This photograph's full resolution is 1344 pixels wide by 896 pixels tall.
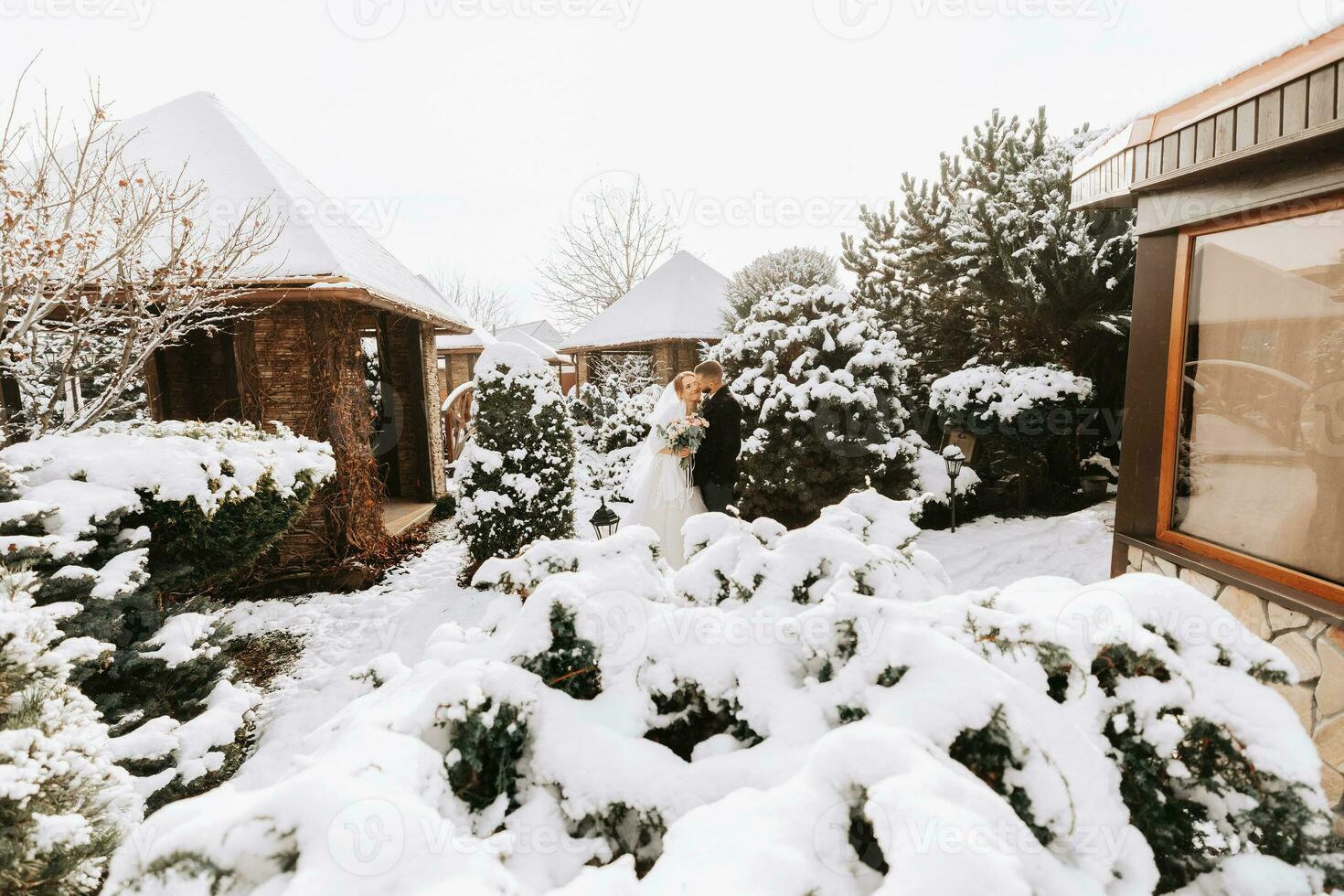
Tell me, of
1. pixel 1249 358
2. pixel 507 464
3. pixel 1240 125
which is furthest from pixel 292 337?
pixel 1249 358

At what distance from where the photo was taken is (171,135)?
7.74 m

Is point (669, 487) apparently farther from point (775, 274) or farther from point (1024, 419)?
point (775, 274)

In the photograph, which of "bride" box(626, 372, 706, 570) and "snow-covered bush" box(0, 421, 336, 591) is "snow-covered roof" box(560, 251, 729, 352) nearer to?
"bride" box(626, 372, 706, 570)

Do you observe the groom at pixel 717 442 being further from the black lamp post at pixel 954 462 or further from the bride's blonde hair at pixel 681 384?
the black lamp post at pixel 954 462

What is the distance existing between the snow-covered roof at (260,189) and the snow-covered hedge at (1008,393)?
7876 millimetres

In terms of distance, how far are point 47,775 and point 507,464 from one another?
5.05 metres

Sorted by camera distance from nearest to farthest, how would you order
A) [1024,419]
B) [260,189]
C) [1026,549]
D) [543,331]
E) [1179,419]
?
[1179,419], [1026,549], [260,189], [1024,419], [543,331]

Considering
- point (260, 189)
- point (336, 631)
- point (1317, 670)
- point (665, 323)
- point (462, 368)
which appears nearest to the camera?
point (1317, 670)

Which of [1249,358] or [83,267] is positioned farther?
[83,267]

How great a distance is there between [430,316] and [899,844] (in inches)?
373

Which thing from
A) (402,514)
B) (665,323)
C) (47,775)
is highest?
(665,323)

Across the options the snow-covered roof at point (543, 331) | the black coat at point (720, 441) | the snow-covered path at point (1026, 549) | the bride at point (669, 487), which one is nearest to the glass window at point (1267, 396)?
the snow-covered path at point (1026, 549)

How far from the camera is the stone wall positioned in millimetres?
2682

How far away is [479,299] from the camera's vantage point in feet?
136
